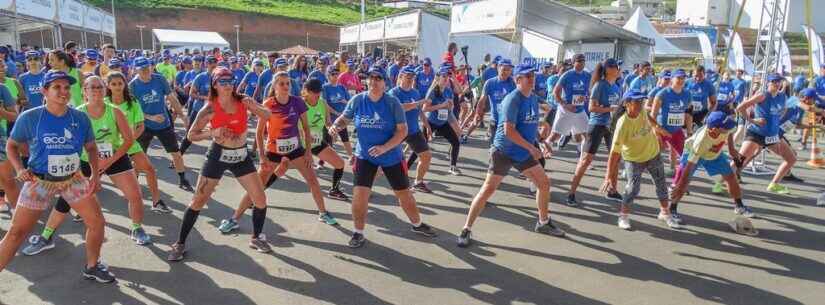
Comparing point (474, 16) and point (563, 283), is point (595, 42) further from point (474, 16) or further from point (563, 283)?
point (563, 283)

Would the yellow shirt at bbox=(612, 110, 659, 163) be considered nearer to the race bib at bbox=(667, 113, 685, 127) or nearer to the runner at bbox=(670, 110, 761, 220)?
the runner at bbox=(670, 110, 761, 220)

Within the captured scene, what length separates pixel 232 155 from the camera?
4.77 meters

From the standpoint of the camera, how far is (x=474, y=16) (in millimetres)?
19484

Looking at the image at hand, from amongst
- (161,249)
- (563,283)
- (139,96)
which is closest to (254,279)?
(161,249)

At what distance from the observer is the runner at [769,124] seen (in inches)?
306

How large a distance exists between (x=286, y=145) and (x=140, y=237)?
1.59 m

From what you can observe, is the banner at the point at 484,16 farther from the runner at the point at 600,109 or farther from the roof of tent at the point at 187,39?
the roof of tent at the point at 187,39

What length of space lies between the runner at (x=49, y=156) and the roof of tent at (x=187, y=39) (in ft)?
140

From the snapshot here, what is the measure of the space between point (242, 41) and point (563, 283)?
205ft

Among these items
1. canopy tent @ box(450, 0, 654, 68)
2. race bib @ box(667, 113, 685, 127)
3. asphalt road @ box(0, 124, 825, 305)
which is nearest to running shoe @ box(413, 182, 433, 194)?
asphalt road @ box(0, 124, 825, 305)

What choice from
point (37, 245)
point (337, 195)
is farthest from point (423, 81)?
point (37, 245)

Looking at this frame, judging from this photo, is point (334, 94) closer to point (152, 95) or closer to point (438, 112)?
point (438, 112)

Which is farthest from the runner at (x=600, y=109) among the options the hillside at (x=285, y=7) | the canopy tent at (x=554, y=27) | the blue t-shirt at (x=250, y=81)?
the hillside at (x=285, y=7)

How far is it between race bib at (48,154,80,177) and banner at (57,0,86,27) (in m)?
21.7
